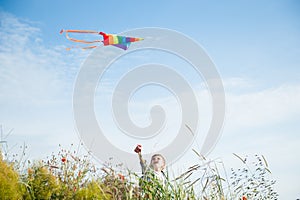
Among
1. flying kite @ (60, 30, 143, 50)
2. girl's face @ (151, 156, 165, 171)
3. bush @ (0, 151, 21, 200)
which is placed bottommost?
bush @ (0, 151, 21, 200)

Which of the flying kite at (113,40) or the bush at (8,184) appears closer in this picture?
the bush at (8,184)

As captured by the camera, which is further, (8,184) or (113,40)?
(113,40)

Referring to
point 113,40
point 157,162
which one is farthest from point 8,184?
point 113,40

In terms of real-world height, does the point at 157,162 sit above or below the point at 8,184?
above

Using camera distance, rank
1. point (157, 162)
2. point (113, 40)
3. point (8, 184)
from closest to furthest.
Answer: point (8, 184), point (157, 162), point (113, 40)

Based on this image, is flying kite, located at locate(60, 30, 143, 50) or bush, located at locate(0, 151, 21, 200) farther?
flying kite, located at locate(60, 30, 143, 50)

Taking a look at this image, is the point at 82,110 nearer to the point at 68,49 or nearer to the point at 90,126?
the point at 90,126

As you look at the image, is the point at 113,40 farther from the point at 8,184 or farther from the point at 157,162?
the point at 8,184

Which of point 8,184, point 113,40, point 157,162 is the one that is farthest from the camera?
point 113,40

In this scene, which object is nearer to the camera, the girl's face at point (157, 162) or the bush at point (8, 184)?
the bush at point (8, 184)

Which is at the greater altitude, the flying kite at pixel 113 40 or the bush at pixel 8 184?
the flying kite at pixel 113 40

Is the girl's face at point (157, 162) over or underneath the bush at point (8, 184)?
over

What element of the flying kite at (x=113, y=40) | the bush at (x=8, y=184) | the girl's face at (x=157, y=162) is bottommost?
the bush at (x=8, y=184)

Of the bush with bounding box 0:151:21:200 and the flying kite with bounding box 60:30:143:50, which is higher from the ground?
the flying kite with bounding box 60:30:143:50
